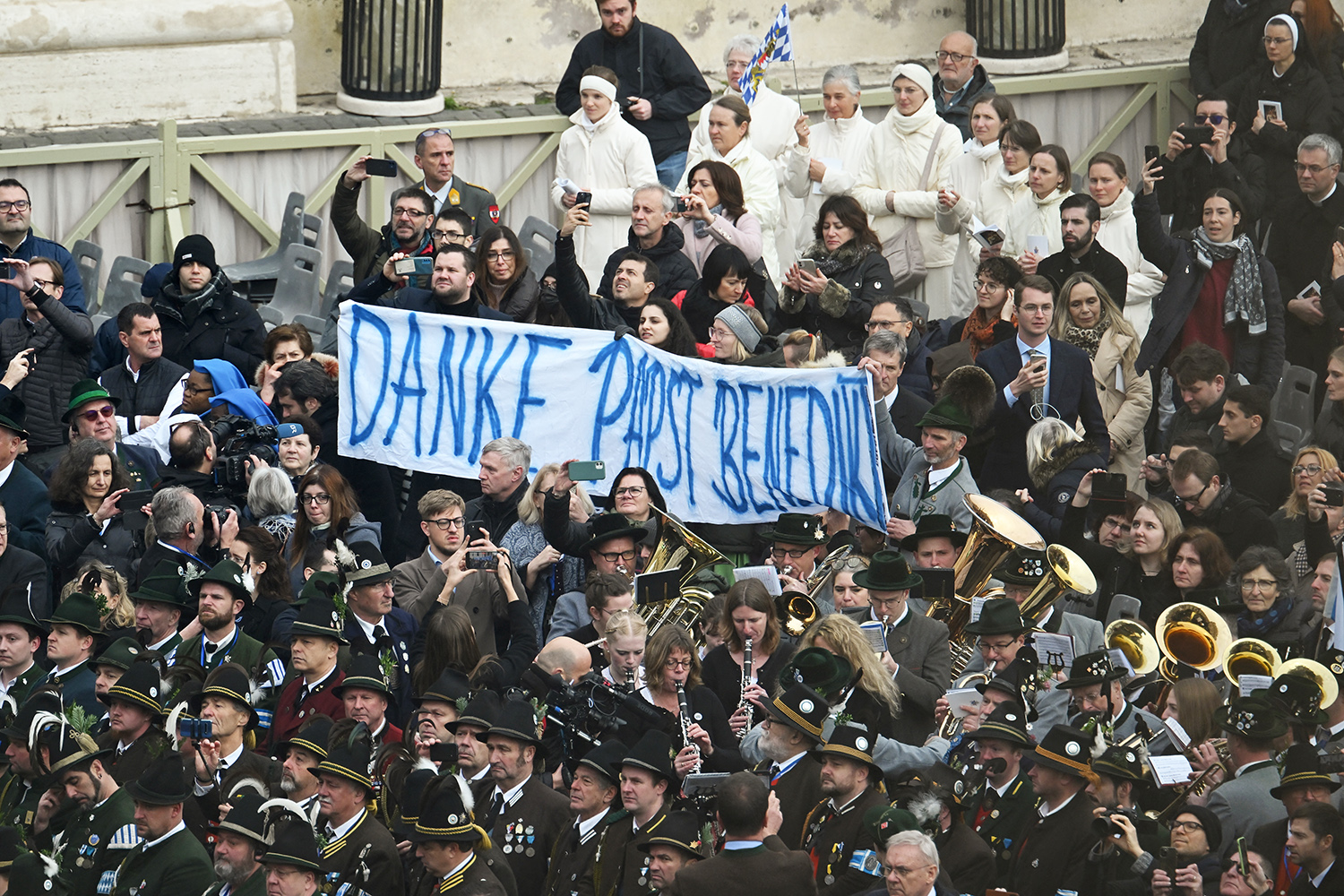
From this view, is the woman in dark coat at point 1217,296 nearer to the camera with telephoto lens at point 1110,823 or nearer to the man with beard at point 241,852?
the camera with telephoto lens at point 1110,823

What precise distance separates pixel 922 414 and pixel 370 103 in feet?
24.5

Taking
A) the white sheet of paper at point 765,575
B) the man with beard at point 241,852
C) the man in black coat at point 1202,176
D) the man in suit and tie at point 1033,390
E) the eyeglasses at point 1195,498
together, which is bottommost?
the man with beard at point 241,852

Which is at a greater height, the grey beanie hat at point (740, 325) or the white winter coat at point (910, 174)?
the white winter coat at point (910, 174)

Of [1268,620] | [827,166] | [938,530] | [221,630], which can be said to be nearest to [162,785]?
[221,630]

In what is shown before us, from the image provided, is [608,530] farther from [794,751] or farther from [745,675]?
[794,751]

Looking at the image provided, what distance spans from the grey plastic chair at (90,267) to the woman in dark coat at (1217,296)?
7.31 metres

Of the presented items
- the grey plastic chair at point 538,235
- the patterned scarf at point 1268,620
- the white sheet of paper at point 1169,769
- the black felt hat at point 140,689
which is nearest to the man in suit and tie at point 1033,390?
the patterned scarf at point 1268,620

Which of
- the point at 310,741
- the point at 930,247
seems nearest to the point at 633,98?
the point at 930,247

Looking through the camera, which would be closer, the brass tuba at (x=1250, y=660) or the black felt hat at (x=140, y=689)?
the brass tuba at (x=1250, y=660)

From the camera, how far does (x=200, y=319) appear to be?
48.0 feet

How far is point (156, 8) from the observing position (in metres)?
18.1

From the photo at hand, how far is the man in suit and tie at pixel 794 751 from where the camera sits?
979cm

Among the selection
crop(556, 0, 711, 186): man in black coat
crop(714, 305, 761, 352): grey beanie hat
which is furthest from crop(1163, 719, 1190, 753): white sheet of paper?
crop(556, 0, 711, 186): man in black coat

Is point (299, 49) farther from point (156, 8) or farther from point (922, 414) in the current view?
point (922, 414)
